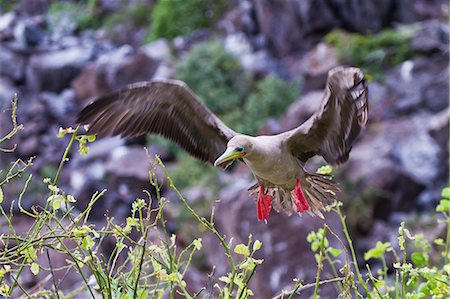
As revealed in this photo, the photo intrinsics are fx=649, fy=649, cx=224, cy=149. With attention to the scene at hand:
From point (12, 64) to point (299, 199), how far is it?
6985mm

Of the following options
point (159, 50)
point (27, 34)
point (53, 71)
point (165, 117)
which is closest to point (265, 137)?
point (165, 117)

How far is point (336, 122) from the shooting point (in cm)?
155

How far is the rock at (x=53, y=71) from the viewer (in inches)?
302

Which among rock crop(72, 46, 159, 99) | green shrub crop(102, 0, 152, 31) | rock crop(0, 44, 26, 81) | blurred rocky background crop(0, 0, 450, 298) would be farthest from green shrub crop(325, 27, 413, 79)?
rock crop(0, 44, 26, 81)

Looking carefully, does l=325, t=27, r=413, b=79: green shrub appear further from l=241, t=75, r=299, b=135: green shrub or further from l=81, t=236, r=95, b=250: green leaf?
l=81, t=236, r=95, b=250: green leaf

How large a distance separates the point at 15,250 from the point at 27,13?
910 cm

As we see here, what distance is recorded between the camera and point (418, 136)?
15.9ft

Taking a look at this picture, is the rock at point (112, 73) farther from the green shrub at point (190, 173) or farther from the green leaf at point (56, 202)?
the green leaf at point (56, 202)

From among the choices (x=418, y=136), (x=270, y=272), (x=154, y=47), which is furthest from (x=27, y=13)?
(x=270, y=272)

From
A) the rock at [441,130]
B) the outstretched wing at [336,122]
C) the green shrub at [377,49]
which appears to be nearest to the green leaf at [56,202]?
the outstretched wing at [336,122]

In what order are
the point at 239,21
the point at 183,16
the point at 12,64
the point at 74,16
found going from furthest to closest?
the point at 74,16 → the point at 183,16 → the point at 12,64 → the point at 239,21

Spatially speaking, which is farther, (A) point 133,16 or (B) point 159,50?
(A) point 133,16

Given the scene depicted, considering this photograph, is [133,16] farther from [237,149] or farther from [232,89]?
[237,149]

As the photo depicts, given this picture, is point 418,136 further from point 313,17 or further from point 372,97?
point 313,17
